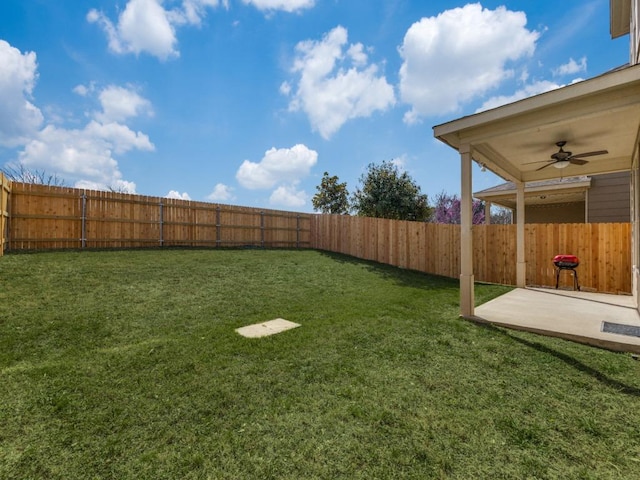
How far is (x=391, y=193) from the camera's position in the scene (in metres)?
14.0

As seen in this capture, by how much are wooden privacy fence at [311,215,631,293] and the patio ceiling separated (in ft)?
6.13

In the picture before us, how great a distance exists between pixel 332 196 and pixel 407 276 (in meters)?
12.0

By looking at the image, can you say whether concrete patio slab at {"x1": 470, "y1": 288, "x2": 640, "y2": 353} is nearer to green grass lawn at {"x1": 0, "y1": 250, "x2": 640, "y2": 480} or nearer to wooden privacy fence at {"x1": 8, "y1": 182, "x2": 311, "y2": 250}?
green grass lawn at {"x1": 0, "y1": 250, "x2": 640, "y2": 480}

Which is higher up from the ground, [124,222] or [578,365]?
[124,222]

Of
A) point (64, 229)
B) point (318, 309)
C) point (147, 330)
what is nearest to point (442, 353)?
point (318, 309)

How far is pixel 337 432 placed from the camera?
6.37 feet

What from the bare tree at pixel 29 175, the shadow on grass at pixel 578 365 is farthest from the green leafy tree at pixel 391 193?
the bare tree at pixel 29 175

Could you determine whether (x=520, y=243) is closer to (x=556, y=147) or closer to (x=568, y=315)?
(x=556, y=147)

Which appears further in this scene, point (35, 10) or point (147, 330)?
point (35, 10)

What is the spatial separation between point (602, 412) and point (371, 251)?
8.83 meters

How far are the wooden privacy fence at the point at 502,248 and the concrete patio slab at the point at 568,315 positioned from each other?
0.88m

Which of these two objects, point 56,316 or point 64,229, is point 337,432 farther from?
point 64,229

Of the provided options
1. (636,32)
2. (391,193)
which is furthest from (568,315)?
(391,193)

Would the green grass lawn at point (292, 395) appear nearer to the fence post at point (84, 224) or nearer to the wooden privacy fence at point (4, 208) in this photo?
the wooden privacy fence at point (4, 208)
